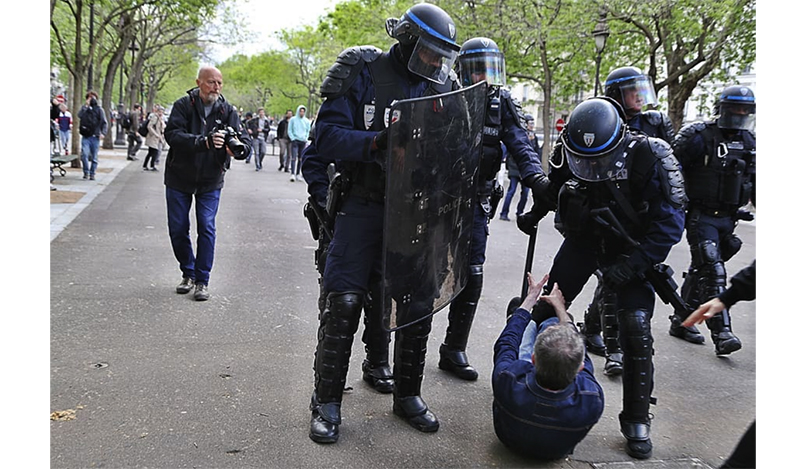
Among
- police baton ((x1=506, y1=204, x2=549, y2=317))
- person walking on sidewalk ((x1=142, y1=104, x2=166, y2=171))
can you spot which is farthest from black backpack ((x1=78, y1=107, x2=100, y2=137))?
police baton ((x1=506, y1=204, x2=549, y2=317))

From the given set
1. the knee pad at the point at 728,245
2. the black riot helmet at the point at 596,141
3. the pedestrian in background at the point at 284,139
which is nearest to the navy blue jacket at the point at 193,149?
the black riot helmet at the point at 596,141

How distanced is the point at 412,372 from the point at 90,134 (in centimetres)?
1273

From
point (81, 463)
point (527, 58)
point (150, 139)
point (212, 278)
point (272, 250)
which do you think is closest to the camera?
point (81, 463)

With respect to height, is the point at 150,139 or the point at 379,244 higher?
the point at 150,139

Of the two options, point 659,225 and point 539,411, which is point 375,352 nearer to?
point 539,411

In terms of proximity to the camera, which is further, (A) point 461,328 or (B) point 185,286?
(B) point 185,286

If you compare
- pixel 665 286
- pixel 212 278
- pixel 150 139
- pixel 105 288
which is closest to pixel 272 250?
pixel 212 278

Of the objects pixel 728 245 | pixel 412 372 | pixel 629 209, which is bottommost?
pixel 412 372

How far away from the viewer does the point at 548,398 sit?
3.12 metres

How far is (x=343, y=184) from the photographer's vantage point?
3.41m

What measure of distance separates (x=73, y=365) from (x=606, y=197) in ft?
10.1

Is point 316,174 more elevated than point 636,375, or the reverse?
point 316,174

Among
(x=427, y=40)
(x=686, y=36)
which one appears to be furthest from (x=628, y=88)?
(x=686, y=36)

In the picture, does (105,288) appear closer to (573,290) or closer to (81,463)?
(81,463)
